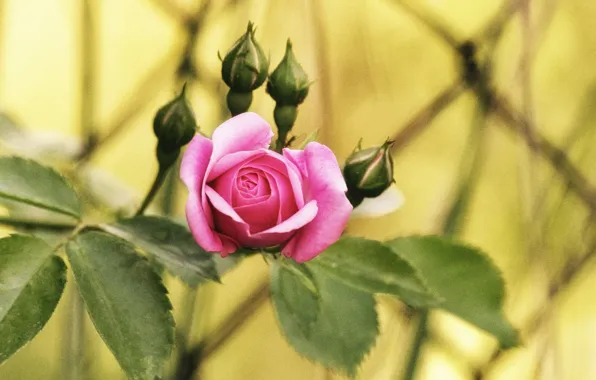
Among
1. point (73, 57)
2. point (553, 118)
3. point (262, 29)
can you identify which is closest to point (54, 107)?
point (73, 57)

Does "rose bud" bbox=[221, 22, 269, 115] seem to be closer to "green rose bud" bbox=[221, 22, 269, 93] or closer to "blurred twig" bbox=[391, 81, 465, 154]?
"green rose bud" bbox=[221, 22, 269, 93]

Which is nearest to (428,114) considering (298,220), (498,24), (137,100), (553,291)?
(498,24)

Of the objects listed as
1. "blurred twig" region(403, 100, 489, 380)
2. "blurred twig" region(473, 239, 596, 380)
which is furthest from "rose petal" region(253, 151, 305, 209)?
"blurred twig" region(473, 239, 596, 380)

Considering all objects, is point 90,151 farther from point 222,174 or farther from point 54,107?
point 222,174

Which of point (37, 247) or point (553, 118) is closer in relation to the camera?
point (37, 247)

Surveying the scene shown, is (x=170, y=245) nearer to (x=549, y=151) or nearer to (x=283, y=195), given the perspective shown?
(x=283, y=195)

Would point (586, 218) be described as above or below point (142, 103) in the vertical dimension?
above
